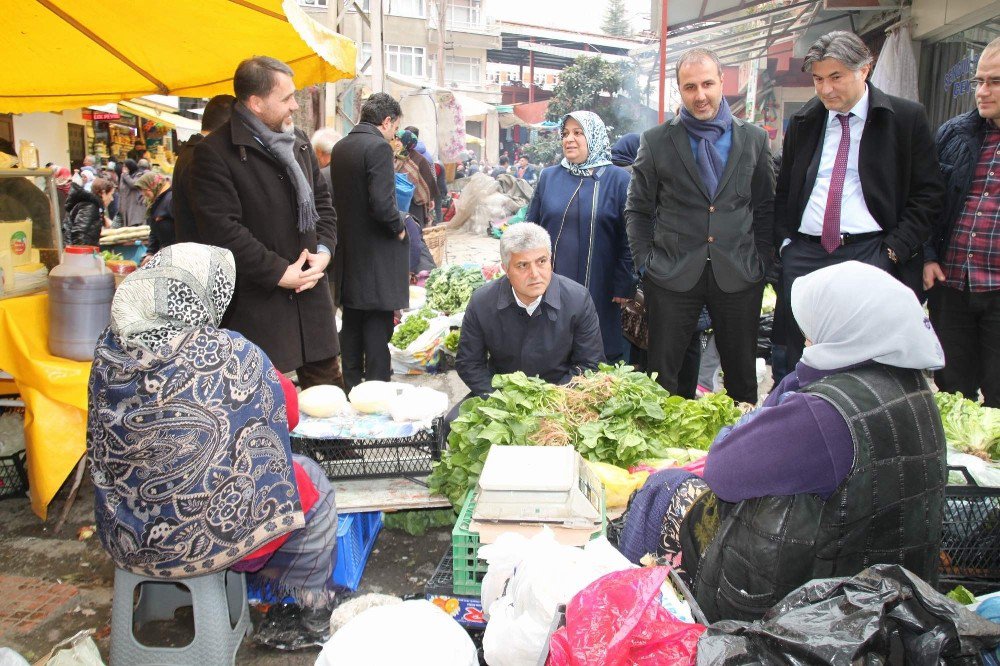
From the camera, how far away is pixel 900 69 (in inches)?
311

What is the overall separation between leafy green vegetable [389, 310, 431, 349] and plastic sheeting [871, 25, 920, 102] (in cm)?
537

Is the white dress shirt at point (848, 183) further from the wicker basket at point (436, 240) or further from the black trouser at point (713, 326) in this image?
the wicker basket at point (436, 240)

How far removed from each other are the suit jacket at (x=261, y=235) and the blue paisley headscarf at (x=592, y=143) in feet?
5.71

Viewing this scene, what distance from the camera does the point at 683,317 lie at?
4.17 m

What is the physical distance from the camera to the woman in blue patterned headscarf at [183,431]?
2.38m

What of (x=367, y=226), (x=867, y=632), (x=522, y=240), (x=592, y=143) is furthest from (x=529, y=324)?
(x=867, y=632)

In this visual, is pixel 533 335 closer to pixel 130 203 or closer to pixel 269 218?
pixel 269 218

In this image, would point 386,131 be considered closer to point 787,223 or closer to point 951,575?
point 787,223

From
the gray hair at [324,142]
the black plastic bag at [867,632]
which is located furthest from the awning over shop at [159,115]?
the black plastic bag at [867,632]

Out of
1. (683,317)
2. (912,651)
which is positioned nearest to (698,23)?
(683,317)

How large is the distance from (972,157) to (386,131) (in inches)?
138

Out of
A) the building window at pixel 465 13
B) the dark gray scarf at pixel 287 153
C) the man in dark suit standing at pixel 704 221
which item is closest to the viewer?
the dark gray scarf at pixel 287 153

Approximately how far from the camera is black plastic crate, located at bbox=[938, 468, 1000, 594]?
2582 millimetres

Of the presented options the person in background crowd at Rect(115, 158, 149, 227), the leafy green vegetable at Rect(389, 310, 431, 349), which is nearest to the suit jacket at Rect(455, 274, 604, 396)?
the leafy green vegetable at Rect(389, 310, 431, 349)
